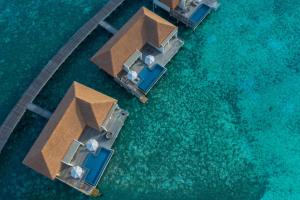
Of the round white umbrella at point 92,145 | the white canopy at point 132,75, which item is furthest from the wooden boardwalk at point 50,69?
the round white umbrella at point 92,145

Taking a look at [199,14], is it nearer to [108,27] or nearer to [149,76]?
[149,76]

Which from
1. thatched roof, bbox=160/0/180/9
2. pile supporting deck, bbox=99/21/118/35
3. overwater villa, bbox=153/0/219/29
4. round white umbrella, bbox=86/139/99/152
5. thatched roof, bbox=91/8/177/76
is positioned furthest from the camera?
pile supporting deck, bbox=99/21/118/35

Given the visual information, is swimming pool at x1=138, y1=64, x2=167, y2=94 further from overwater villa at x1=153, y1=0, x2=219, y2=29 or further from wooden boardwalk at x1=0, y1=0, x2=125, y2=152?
wooden boardwalk at x1=0, y1=0, x2=125, y2=152

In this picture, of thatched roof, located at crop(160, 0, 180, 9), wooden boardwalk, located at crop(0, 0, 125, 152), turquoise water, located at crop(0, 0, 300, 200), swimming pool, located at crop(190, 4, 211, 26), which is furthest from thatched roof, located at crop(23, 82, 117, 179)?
swimming pool, located at crop(190, 4, 211, 26)

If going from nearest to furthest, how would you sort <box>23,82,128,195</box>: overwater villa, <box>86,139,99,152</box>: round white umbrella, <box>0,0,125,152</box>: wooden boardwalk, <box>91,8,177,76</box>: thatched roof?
<box>23,82,128,195</box>: overwater villa, <box>86,139,99,152</box>: round white umbrella, <box>0,0,125,152</box>: wooden boardwalk, <box>91,8,177,76</box>: thatched roof

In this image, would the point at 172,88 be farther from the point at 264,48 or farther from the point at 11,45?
the point at 11,45

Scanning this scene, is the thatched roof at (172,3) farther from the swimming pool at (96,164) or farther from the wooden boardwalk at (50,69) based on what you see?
the swimming pool at (96,164)

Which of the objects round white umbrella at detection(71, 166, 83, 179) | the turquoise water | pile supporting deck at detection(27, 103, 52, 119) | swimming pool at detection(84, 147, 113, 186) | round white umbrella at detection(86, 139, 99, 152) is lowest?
round white umbrella at detection(71, 166, 83, 179)
